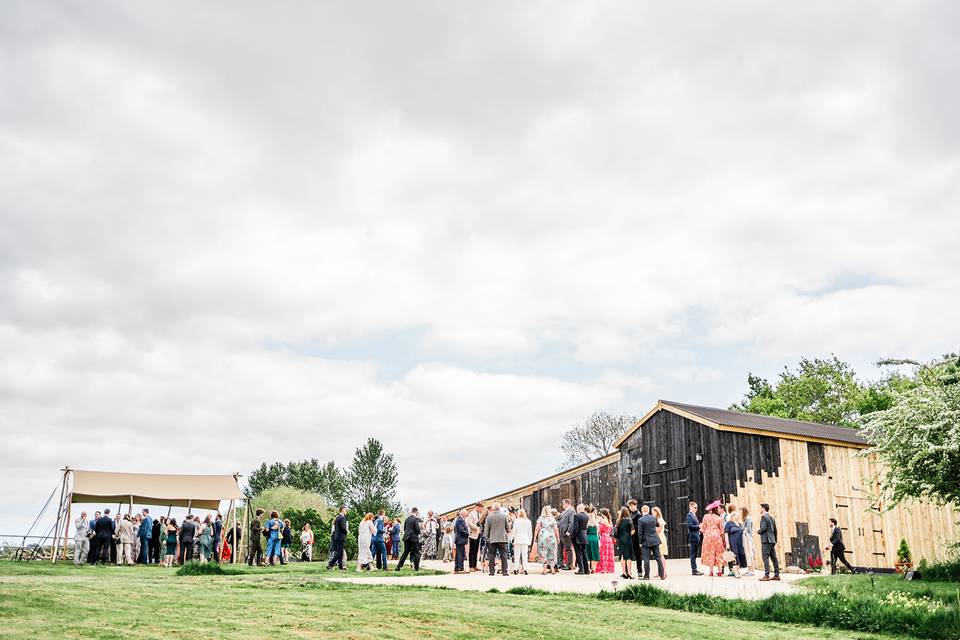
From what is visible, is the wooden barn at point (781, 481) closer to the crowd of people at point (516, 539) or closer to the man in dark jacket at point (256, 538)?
the crowd of people at point (516, 539)

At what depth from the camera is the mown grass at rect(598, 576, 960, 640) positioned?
11.0 m

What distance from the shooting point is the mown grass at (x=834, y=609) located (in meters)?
11.0

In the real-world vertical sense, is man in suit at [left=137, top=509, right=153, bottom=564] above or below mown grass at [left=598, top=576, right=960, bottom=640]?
above

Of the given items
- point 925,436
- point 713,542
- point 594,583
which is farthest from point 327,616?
point 925,436

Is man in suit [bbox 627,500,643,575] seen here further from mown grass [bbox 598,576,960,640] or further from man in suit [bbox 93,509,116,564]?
man in suit [bbox 93,509,116,564]

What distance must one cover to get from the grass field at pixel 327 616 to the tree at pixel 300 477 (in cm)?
6035

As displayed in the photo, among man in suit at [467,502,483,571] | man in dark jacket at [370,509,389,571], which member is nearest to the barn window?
man in suit at [467,502,483,571]

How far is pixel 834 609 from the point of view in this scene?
38.3 feet

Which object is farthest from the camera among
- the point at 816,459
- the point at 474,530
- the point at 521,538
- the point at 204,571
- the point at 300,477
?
the point at 300,477

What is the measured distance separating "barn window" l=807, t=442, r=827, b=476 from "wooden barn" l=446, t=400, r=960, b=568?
31 millimetres

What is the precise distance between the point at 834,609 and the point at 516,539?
940cm

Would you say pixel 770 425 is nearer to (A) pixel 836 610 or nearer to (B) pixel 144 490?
(A) pixel 836 610

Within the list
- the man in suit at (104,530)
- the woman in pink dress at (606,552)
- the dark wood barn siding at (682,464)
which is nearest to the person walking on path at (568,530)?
the woman in pink dress at (606,552)

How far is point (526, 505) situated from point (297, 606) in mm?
24360
